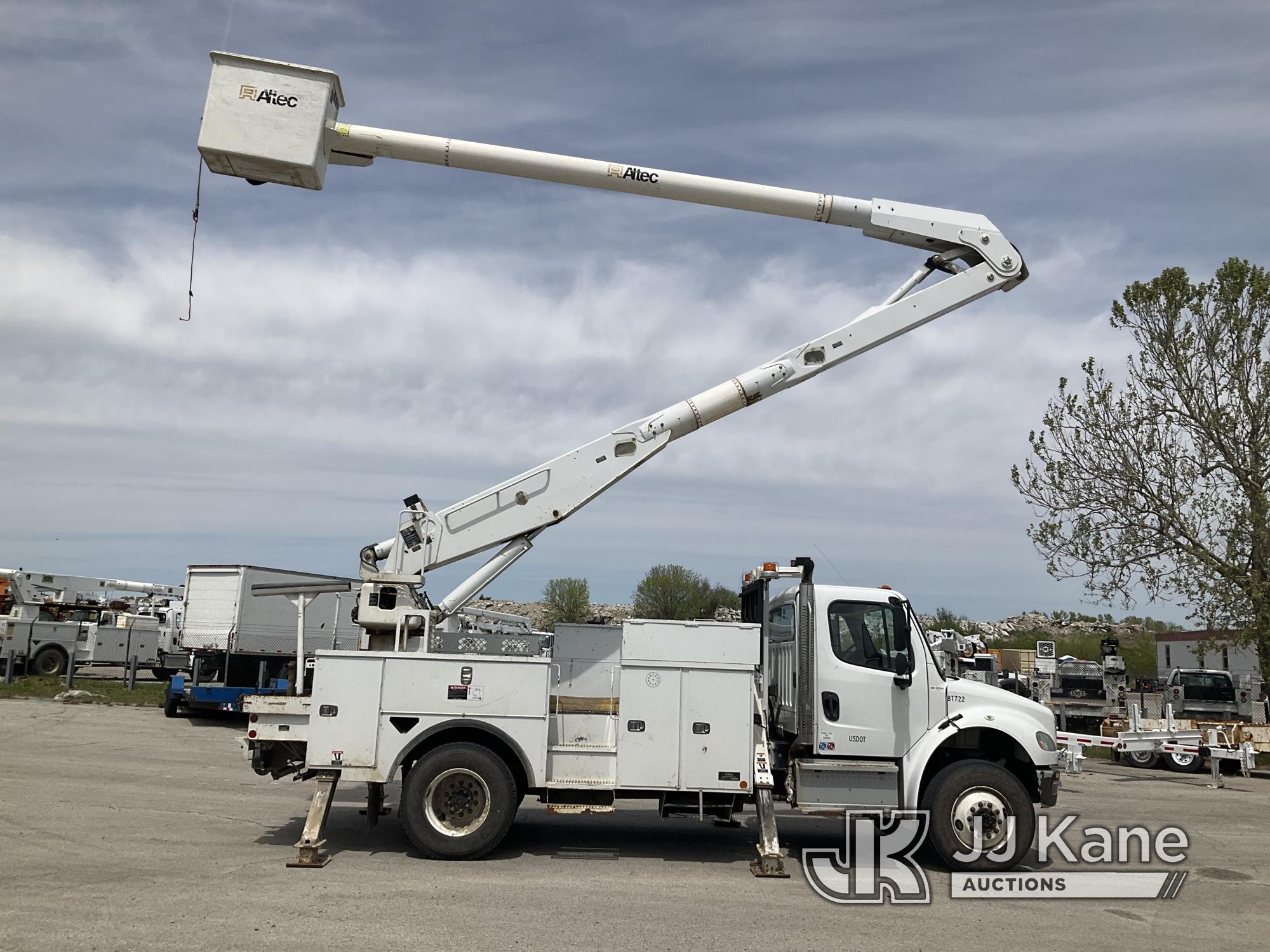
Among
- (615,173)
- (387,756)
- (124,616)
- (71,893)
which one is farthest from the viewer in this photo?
(124,616)

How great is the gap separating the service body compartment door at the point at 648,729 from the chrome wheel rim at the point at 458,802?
53.0 inches

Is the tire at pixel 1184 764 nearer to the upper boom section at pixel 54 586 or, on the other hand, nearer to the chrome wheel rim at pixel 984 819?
the chrome wheel rim at pixel 984 819

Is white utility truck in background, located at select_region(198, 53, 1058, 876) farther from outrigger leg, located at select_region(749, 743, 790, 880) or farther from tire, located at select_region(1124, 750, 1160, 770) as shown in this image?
tire, located at select_region(1124, 750, 1160, 770)

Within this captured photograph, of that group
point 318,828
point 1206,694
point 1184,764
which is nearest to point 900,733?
point 318,828

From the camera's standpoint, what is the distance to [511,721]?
30.3 ft

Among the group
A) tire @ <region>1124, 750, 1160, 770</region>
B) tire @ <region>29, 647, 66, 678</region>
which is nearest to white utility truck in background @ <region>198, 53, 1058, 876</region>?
tire @ <region>1124, 750, 1160, 770</region>

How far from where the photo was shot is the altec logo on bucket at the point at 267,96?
916 centimetres

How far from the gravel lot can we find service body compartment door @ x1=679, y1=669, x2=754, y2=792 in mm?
919

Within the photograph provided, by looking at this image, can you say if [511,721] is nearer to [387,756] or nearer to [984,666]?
[387,756]

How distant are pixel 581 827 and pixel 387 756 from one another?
10.2 ft

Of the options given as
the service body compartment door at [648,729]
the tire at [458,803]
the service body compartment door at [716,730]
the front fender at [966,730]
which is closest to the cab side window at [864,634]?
the front fender at [966,730]

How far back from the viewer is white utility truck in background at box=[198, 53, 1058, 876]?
9.14 meters

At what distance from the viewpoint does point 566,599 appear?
2019 inches

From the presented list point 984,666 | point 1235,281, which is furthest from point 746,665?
point 1235,281
